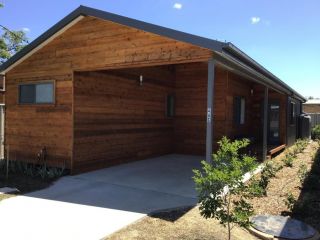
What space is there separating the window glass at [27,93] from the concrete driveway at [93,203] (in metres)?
2.68

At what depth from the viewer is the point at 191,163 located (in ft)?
35.8

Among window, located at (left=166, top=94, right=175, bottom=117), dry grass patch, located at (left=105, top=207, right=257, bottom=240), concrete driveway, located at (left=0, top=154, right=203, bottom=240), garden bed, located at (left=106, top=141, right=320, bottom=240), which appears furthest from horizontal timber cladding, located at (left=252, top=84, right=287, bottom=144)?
dry grass patch, located at (left=105, top=207, right=257, bottom=240)

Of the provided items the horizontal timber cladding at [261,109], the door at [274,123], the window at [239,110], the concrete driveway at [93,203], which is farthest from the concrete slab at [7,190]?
the door at [274,123]

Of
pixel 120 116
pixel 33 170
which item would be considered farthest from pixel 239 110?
pixel 33 170

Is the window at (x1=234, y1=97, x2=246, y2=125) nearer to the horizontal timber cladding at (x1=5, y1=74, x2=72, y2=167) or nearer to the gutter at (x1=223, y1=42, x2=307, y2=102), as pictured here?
the gutter at (x1=223, y1=42, x2=307, y2=102)

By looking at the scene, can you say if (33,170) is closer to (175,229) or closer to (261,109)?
(175,229)

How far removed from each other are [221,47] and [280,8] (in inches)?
210

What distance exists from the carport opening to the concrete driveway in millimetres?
823

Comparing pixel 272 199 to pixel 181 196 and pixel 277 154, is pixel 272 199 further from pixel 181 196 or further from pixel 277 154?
pixel 277 154

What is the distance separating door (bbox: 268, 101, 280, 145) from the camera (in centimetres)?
1489

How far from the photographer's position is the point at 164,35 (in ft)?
22.6

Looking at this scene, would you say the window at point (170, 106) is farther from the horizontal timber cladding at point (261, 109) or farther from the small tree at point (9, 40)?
the small tree at point (9, 40)

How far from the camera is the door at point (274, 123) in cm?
1489

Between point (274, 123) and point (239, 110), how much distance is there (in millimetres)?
2508
